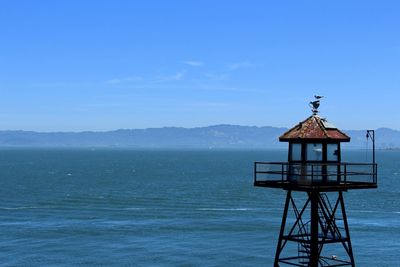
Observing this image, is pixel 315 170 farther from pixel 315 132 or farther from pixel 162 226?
pixel 162 226

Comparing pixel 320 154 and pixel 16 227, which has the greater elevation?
pixel 320 154

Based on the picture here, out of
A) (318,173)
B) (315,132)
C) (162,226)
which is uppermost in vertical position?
(315,132)

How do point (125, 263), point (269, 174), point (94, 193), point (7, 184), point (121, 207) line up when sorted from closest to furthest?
point (269, 174)
point (125, 263)
point (121, 207)
point (94, 193)
point (7, 184)

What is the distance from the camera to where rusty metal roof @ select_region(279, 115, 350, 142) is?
26453mm

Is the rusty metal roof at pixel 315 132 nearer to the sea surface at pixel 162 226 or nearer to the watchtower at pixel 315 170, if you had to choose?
the watchtower at pixel 315 170

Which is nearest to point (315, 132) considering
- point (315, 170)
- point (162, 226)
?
point (315, 170)

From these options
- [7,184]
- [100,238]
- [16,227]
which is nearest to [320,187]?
[100,238]

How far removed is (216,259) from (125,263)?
7315mm

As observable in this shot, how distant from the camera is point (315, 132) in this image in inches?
1049

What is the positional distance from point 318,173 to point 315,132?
1666 millimetres

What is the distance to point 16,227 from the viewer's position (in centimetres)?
6894

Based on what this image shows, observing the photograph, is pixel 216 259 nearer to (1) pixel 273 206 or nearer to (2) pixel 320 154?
(2) pixel 320 154

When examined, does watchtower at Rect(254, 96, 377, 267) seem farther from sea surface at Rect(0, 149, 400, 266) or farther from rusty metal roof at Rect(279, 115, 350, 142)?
sea surface at Rect(0, 149, 400, 266)

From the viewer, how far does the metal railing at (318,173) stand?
26094mm
